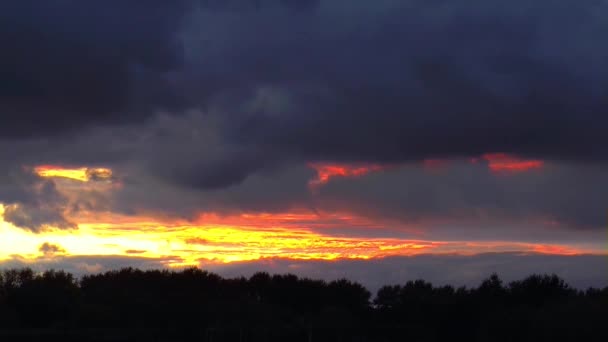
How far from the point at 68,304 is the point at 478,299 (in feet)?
85.8

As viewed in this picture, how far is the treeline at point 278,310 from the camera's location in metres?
43.5

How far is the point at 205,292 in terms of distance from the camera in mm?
62531

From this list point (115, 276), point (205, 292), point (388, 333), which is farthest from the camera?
point (115, 276)

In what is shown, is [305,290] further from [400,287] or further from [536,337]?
[536,337]

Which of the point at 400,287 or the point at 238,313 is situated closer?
the point at 238,313

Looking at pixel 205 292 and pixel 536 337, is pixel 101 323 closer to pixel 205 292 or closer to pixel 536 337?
pixel 205 292

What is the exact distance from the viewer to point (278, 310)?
55531 millimetres

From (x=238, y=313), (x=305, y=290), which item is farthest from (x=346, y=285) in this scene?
(x=238, y=313)

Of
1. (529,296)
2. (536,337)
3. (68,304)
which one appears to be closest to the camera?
(536,337)

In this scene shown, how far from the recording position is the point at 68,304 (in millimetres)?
52438

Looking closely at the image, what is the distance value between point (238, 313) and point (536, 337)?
55.5 ft

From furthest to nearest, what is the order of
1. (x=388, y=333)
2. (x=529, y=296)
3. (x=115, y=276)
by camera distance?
1. (x=115, y=276)
2. (x=529, y=296)
3. (x=388, y=333)

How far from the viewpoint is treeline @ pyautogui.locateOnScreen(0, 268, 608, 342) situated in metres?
43.5

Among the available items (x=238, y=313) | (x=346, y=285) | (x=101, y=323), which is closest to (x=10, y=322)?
(x=101, y=323)
